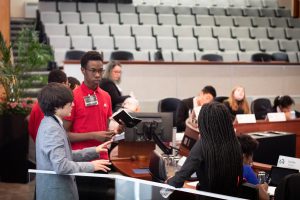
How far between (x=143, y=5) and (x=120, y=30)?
1.83 metres

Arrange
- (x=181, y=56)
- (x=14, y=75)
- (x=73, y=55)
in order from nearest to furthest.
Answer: (x=14, y=75), (x=73, y=55), (x=181, y=56)

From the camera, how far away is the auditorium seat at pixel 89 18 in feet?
38.0

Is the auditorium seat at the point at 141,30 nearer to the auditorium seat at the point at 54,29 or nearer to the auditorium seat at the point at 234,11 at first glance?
the auditorium seat at the point at 54,29

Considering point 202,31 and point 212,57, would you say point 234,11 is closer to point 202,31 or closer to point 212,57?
point 202,31

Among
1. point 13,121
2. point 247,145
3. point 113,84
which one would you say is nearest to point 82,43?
point 13,121

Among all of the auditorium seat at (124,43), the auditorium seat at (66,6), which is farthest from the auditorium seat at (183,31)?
the auditorium seat at (66,6)

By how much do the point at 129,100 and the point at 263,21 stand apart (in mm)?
9516

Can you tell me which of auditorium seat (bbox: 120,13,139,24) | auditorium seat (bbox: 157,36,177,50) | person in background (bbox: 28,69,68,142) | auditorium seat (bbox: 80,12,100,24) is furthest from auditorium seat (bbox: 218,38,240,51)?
person in background (bbox: 28,69,68,142)

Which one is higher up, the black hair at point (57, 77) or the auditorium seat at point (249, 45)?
the auditorium seat at point (249, 45)

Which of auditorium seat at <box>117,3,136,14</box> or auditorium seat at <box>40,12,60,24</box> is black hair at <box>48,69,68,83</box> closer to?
auditorium seat at <box>40,12,60,24</box>

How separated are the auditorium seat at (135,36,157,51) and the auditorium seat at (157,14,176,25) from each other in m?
1.19

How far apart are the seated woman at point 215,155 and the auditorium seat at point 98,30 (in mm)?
8887

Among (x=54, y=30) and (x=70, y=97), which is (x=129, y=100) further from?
(x=54, y=30)

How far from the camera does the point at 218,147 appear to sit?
2.43 metres
